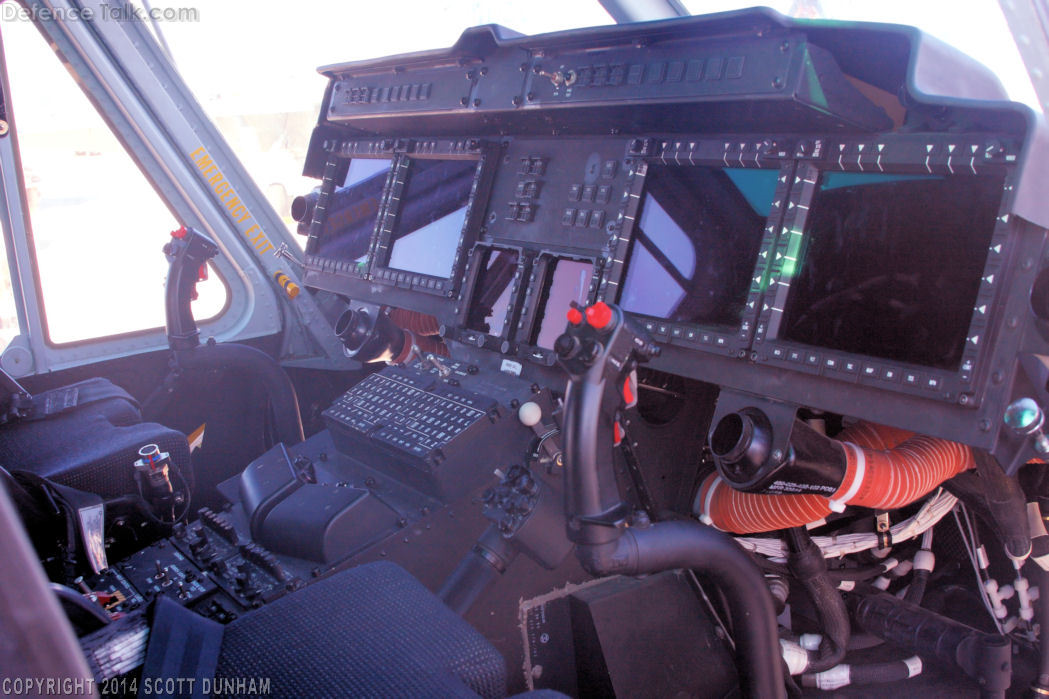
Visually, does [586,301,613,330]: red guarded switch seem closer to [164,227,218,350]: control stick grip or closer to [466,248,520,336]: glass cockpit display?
[466,248,520,336]: glass cockpit display

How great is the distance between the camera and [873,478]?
1445 millimetres

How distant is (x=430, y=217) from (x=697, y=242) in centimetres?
95

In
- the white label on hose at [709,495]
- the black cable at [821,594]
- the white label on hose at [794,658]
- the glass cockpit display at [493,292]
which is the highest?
the glass cockpit display at [493,292]

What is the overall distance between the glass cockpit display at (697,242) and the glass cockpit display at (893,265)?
0.12 meters

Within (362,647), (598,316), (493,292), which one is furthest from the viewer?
(493,292)

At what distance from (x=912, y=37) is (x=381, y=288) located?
1627 millimetres

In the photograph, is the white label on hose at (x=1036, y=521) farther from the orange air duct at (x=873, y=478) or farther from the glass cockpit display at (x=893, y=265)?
the glass cockpit display at (x=893, y=265)

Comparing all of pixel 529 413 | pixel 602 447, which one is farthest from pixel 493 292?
pixel 602 447

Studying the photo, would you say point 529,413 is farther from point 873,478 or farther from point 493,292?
point 873,478

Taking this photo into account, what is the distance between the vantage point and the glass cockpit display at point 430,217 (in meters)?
2.19

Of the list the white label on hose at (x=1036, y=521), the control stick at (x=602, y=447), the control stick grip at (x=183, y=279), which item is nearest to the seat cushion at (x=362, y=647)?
the control stick at (x=602, y=447)

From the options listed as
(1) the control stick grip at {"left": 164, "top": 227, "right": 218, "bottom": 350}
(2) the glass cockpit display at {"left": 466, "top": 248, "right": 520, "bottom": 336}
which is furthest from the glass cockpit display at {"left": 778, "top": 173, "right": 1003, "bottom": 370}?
(1) the control stick grip at {"left": 164, "top": 227, "right": 218, "bottom": 350}

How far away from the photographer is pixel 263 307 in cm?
312

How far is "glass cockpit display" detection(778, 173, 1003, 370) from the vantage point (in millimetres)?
1252
